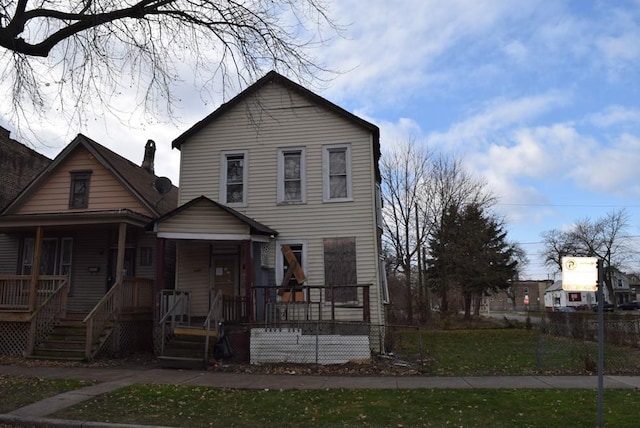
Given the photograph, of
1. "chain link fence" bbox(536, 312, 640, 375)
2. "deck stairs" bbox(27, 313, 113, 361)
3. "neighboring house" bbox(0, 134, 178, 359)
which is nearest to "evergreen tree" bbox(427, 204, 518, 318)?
"chain link fence" bbox(536, 312, 640, 375)

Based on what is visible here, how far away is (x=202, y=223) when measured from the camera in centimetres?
1412

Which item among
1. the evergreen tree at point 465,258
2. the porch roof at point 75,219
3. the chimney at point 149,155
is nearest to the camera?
the porch roof at point 75,219

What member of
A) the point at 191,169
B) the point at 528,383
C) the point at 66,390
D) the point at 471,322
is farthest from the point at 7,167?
the point at 471,322

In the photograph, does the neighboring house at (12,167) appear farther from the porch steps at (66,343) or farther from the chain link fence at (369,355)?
the chain link fence at (369,355)

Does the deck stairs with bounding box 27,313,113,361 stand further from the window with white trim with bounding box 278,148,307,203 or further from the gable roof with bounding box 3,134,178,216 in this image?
the window with white trim with bounding box 278,148,307,203

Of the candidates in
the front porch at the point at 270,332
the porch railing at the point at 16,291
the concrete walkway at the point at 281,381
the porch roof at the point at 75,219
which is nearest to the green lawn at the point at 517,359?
the concrete walkway at the point at 281,381

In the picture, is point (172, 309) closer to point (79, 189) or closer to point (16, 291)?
point (16, 291)

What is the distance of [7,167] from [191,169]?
42.7 ft

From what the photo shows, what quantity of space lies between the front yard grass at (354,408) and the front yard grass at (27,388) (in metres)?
1.04

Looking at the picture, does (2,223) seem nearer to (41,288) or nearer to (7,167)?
(41,288)

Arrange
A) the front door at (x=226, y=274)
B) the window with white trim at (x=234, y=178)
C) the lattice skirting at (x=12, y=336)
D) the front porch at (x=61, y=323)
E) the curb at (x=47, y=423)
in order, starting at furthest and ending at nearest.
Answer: the window with white trim at (x=234, y=178) < the front door at (x=226, y=274) < the lattice skirting at (x=12, y=336) < the front porch at (x=61, y=323) < the curb at (x=47, y=423)

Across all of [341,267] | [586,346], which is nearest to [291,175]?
[341,267]

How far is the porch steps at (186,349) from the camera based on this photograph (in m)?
12.1

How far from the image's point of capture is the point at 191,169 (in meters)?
16.9
